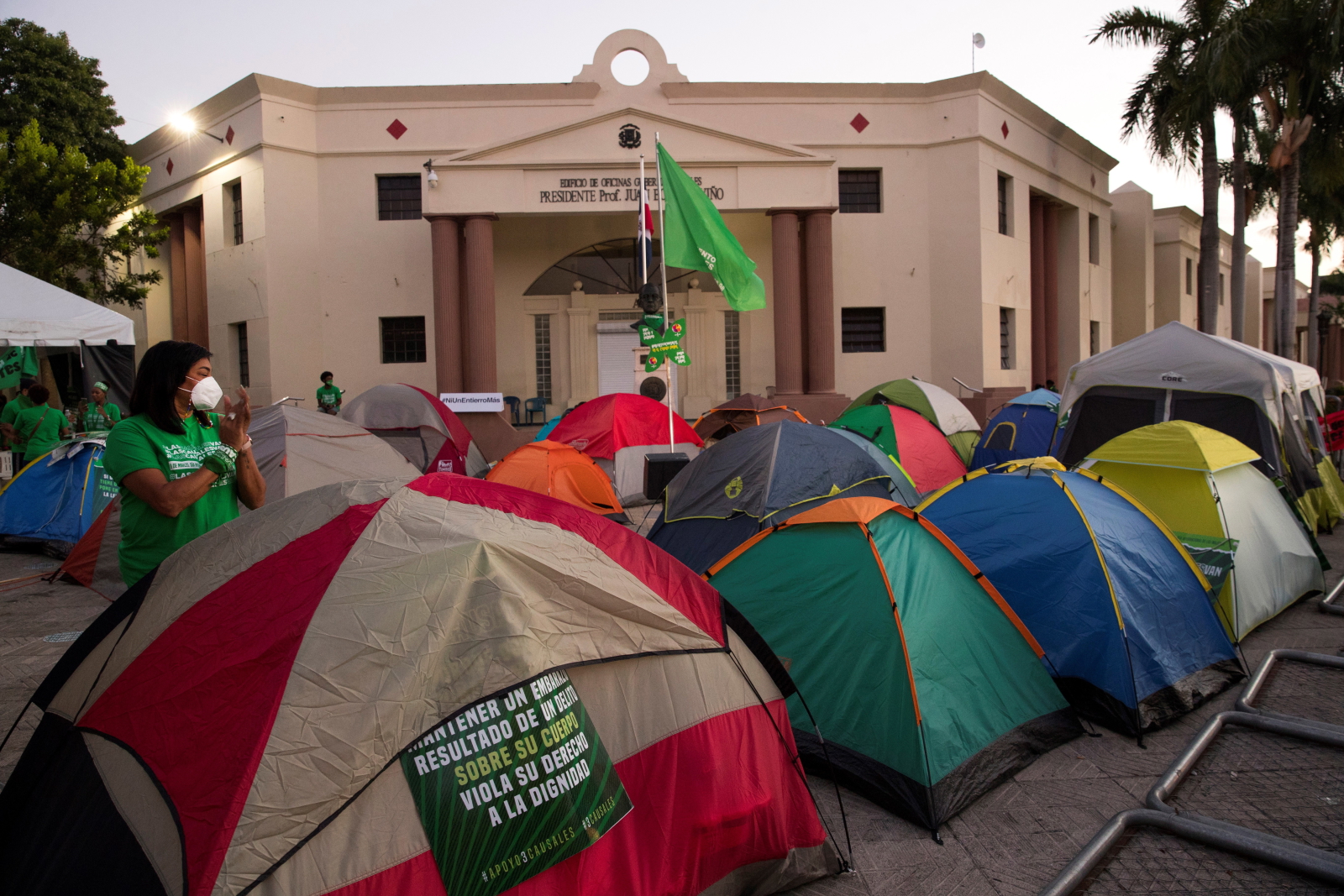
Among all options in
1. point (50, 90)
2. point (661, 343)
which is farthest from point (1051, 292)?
point (50, 90)

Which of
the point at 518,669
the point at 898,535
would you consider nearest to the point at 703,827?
the point at 518,669

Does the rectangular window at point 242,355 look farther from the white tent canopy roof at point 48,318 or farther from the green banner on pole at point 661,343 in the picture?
the green banner on pole at point 661,343

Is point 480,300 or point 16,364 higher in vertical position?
point 480,300

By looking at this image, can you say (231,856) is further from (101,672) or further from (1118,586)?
(1118,586)

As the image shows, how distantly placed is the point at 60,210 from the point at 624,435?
46.4ft

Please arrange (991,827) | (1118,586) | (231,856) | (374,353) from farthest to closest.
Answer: (374,353)
(1118,586)
(991,827)
(231,856)

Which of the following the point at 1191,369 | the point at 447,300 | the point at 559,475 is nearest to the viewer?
the point at 1191,369

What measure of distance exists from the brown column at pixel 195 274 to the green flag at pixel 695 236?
16723mm

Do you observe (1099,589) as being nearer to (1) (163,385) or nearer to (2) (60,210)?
(1) (163,385)

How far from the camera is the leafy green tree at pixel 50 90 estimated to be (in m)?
19.6

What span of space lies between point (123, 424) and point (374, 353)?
57.5 feet

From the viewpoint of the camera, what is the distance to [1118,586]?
489 cm

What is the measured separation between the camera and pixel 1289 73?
1777 cm

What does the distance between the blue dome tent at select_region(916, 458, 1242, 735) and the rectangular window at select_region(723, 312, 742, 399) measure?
15761 millimetres
